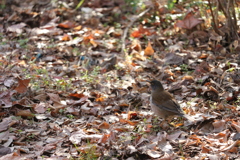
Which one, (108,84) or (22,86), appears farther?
(108,84)

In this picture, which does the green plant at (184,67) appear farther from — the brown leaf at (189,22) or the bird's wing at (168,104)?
the bird's wing at (168,104)

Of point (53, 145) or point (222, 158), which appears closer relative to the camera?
point (222, 158)

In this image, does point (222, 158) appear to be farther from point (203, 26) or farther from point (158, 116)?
point (203, 26)

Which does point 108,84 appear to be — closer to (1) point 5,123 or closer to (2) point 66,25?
(1) point 5,123

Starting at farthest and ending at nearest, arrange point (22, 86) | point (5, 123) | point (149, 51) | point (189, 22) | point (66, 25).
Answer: point (66, 25) < point (189, 22) < point (149, 51) < point (22, 86) < point (5, 123)

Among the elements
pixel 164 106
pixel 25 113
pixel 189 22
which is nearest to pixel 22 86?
pixel 25 113

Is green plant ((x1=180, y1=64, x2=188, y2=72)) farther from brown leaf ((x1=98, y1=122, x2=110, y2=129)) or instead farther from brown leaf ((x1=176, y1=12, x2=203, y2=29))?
brown leaf ((x1=98, y1=122, x2=110, y2=129))

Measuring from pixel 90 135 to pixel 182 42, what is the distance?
3931 millimetres

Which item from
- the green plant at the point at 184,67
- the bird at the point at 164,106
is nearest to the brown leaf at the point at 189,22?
the green plant at the point at 184,67

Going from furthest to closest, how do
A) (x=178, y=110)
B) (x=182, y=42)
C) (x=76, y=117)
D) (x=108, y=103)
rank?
(x=182, y=42)
(x=108, y=103)
(x=76, y=117)
(x=178, y=110)

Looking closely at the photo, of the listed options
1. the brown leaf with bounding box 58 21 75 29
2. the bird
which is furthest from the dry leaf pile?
the bird

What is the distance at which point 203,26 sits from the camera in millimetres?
8023

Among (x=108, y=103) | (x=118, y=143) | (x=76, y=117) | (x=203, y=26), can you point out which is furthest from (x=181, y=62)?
(x=118, y=143)

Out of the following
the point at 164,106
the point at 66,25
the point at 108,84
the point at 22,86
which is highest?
the point at 66,25
